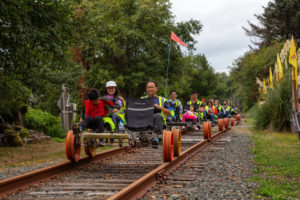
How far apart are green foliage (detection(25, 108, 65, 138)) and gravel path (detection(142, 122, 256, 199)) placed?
24.3 feet

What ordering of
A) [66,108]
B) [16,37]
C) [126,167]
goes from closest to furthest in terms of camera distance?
[126,167] → [16,37] → [66,108]

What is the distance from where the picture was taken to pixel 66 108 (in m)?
14.9

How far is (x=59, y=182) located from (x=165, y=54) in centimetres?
2248

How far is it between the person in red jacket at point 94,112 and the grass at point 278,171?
10.1 ft

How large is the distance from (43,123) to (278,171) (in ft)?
31.8

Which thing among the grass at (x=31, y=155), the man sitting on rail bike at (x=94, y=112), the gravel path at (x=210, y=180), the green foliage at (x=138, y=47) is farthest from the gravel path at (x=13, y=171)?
the green foliage at (x=138, y=47)

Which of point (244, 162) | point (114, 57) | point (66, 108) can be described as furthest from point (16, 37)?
point (114, 57)

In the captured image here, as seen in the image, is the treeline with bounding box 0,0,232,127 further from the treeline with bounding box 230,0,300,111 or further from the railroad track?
the treeline with bounding box 230,0,300,111

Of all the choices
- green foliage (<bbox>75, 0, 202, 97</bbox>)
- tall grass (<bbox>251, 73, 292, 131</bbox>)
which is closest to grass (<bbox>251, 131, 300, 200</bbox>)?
tall grass (<bbox>251, 73, 292, 131</bbox>)

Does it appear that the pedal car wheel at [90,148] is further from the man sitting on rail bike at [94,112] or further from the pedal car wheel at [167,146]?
the pedal car wheel at [167,146]

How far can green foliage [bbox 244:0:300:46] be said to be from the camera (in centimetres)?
4078

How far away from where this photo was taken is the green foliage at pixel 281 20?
4078 cm

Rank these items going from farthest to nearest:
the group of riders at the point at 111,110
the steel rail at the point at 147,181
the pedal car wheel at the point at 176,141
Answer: the pedal car wheel at the point at 176,141
the group of riders at the point at 111,110
the steel rail at the point at 147,181

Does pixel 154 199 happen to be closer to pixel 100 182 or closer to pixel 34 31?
pixel 100 182
